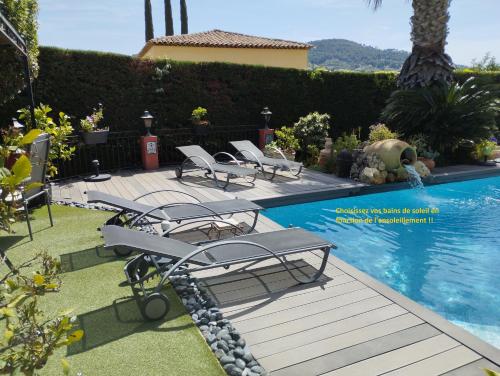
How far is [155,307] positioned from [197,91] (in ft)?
29.8

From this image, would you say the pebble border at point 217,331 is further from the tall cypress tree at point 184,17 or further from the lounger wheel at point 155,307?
the tall cypress tree at point 184,17

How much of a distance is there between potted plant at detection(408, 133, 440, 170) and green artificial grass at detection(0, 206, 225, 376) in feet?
28.9

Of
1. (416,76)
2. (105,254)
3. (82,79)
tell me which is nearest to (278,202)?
(105,254)

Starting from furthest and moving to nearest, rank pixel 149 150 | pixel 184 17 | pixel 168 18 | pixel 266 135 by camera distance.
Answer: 1. pixel 184 17
2. pixel 168 18
3. pixel 266 135
4. pixel 149 150

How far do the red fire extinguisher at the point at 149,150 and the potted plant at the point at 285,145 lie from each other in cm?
314

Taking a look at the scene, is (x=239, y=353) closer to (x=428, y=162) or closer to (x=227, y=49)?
(x=428, y=162)

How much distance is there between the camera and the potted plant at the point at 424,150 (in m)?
10.5

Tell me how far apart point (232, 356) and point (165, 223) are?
2537mm

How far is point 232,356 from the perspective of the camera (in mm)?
2760

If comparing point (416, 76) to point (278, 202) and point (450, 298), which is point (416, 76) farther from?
point (450, 298)

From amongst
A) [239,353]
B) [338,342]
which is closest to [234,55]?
[338,342]

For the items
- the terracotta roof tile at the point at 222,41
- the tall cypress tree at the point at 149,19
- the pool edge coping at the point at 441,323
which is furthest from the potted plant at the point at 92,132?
the tall cypress tree at the point at 149,19

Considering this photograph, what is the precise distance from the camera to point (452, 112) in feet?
36.1

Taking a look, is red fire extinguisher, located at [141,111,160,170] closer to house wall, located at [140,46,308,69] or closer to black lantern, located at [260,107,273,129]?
black lantern, located at [260,107,273,129]
